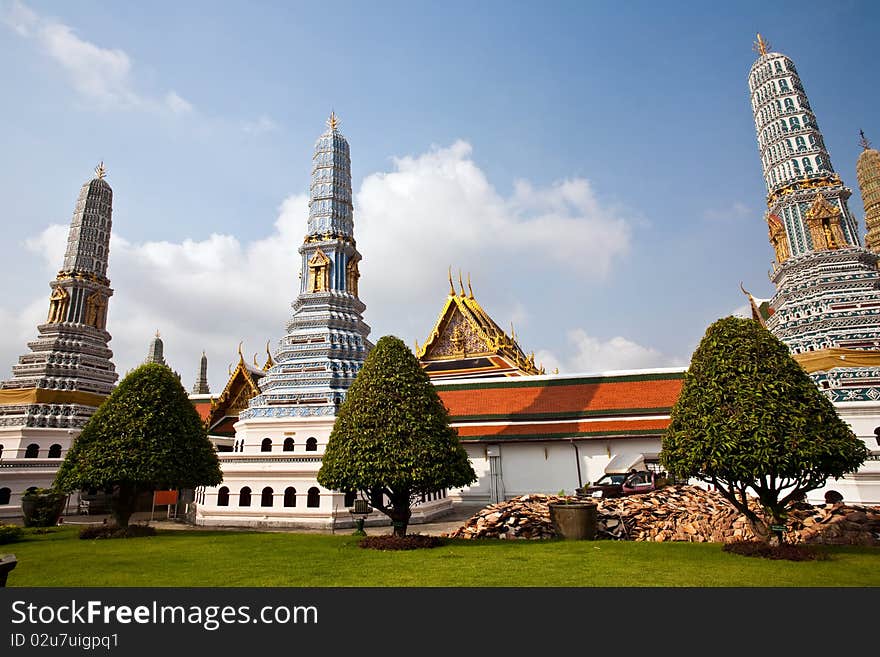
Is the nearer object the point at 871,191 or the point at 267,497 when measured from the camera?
the point at 267,497

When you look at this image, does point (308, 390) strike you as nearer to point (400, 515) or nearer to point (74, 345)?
point (400, 515)

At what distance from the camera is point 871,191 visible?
3178cm

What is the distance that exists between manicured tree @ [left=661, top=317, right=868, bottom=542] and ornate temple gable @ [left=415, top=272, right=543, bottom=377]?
815 inches

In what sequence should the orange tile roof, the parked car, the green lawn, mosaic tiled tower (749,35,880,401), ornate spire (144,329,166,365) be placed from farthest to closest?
1. ornate spire (144,329,166,365)
2. the orange tile roof
3. the parked car
4. mosaic tiled tower (749,35,880,401)
5. the green lawn

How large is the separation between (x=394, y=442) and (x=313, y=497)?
8.80m

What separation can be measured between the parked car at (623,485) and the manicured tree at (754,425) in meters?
6.55

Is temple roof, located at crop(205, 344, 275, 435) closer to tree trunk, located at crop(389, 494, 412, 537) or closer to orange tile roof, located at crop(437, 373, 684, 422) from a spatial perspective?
orange tile roof, located at crop(437, 373, 684, 422)

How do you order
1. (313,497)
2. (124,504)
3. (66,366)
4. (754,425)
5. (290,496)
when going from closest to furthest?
(754,425) < (124,504) < (313,497) < (290,496) < (66,366)

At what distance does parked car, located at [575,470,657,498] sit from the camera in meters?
16.5

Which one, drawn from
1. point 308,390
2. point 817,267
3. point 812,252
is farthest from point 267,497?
point 812,252

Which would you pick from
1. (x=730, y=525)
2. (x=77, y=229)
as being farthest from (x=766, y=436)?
(x=77, y=229)

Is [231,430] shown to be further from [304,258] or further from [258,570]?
[258,570]

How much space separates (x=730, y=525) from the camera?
12.1 meters

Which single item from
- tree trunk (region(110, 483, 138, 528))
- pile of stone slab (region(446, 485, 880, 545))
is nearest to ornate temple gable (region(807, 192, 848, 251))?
pile of stone slab (region(446, 485, 880, 545))
